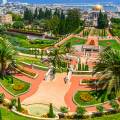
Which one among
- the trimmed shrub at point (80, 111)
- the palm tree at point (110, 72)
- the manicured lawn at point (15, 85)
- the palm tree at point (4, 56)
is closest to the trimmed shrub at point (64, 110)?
the trimmed shrub at point (80, 111)

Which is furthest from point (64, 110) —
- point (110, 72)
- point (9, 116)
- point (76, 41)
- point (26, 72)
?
point (76, 41)

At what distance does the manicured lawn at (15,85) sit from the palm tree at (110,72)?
986 cm

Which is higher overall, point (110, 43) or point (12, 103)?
point (12, 103)

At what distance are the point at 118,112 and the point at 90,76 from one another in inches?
490

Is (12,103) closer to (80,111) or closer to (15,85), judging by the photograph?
(15,85)

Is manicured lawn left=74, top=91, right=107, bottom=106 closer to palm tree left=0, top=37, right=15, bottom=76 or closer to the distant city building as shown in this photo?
palm tree left=0, top=37, right=15, bottom=76

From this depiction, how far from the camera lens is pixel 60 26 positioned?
107375mm

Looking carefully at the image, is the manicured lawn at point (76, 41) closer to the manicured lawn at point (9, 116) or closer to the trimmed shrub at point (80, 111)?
the trimmed shrub at point (80, 111)

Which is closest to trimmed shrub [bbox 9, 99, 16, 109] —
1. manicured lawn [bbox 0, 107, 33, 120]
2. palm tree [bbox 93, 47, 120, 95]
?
manicured lawn [bbox 0, 107, 33, 120]

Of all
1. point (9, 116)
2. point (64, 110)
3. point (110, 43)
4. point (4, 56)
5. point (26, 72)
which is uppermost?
point (4, 56)

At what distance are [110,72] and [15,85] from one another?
12733 mm

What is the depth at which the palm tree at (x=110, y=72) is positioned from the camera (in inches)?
1684

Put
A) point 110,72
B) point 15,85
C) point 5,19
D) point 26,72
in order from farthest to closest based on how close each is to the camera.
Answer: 1. point 5,19
2. point 26,72
3. point 15,85
4. point 110,72

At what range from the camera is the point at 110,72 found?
43.6 metres
